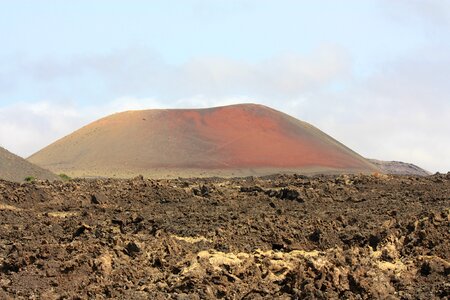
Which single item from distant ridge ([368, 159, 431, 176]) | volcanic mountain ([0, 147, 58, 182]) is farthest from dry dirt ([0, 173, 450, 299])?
distant ridge ([368, 159, 431, 176])

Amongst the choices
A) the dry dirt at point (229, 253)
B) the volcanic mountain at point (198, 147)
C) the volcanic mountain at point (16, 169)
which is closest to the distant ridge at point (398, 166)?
the volcanic mountain at point (198, 147)

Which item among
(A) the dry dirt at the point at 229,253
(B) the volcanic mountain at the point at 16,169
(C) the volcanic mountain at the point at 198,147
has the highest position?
(C) the volcanic mountain at the point at 198,147

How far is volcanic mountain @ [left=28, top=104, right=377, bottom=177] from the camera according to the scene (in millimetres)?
85625

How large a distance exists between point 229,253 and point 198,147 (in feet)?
252

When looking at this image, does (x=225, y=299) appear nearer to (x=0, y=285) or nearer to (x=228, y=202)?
(x=0, y=285)

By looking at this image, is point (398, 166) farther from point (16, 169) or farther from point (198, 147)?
point (16, 169)

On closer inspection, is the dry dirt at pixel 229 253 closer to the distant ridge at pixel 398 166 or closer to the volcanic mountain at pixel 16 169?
the volcanic mountain at pixel 16 169

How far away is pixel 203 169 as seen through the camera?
8469 cm

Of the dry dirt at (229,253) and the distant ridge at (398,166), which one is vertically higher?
the distant ridge at (398,166)

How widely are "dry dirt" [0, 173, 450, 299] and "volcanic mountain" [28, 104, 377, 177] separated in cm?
5494

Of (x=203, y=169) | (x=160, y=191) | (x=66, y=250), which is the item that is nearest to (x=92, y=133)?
(x=203, y=169)

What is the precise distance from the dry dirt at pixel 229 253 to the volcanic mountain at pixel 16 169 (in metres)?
26.0

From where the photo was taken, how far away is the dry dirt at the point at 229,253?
42.5 ft

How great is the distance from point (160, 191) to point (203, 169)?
171 ft
